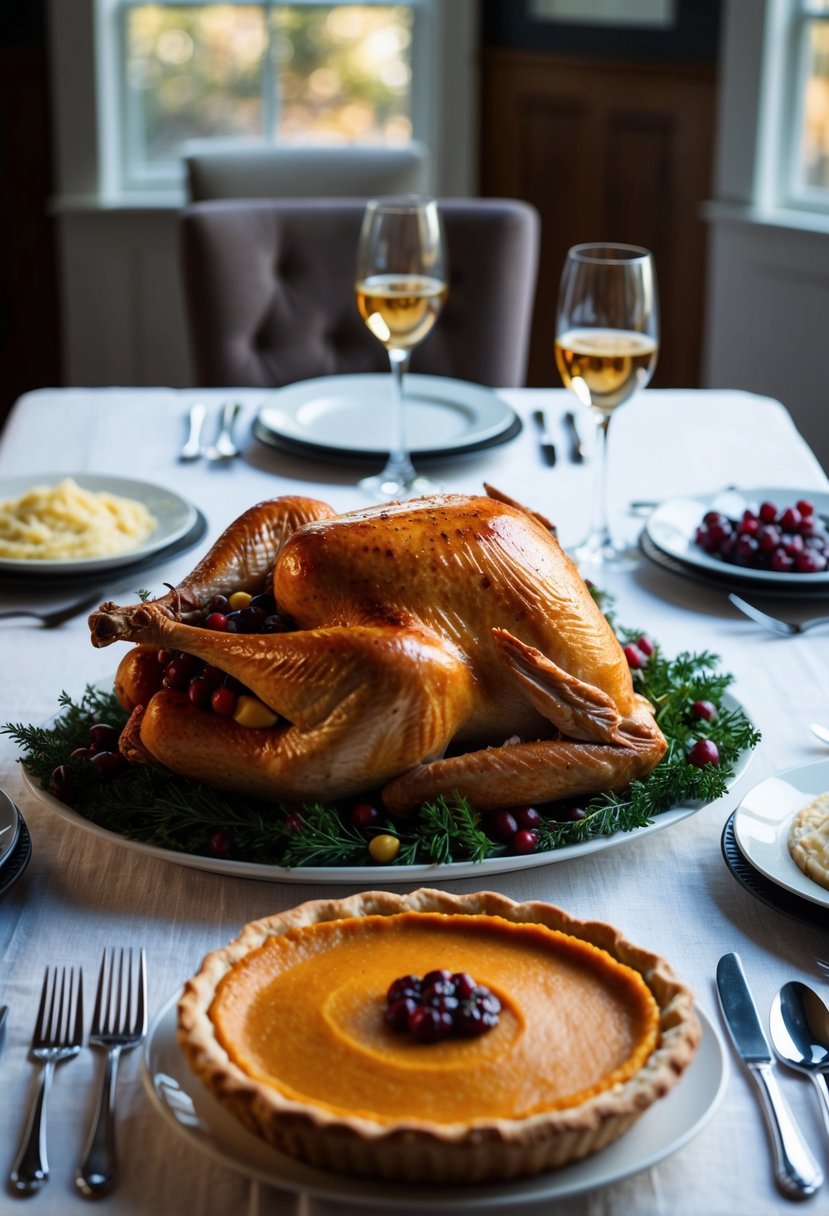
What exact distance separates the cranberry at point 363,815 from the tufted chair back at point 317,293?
1958 mm

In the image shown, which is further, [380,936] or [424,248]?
[424,248]

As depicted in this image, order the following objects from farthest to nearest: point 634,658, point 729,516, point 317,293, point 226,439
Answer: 1. point 317,293
2. point 226,439
3. point 729,516
4. point 634,658

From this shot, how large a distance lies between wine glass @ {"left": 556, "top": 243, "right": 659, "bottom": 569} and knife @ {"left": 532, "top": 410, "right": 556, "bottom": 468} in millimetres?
340

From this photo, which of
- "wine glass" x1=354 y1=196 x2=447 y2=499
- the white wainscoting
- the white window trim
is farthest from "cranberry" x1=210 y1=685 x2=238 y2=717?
the white window trim

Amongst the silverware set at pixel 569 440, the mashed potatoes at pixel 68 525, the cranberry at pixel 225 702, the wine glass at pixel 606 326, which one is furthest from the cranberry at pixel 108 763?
the silverware set at pixel 569 440

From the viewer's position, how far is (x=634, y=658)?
132cm

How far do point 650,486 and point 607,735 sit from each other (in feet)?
3.19

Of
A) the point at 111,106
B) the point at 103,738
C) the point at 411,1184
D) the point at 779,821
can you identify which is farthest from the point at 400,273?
the point at 111,106

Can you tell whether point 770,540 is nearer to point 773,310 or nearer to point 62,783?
point 62,783

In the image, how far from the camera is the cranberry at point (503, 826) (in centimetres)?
107

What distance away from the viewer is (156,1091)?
80cm

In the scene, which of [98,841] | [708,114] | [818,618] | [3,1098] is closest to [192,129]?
[708,114]

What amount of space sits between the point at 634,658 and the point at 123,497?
82cm

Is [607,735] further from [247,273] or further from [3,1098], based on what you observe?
[247,273]
